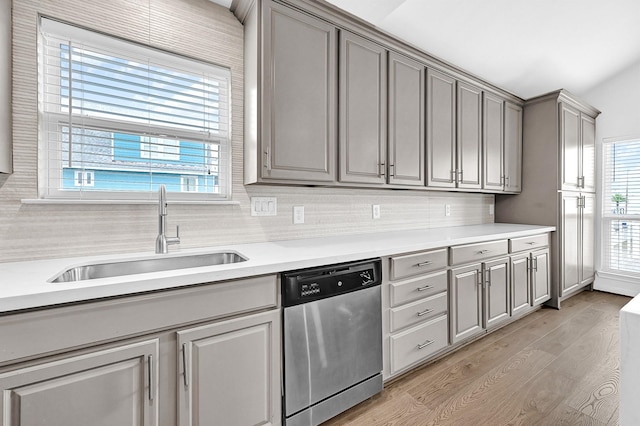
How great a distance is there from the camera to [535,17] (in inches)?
101

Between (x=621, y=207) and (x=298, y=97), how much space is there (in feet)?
14.7

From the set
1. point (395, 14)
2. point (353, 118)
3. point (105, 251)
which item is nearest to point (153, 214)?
point (105, 251)

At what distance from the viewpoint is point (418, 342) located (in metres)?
1.97

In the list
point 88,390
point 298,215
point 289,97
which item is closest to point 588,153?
point 298,215

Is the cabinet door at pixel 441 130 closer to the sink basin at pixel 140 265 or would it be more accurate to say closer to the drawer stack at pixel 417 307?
the drawer stack at pixel 417 307

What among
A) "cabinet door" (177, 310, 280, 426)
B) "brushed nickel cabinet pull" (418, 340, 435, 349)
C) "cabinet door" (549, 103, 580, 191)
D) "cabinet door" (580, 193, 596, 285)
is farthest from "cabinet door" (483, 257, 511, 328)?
"cabinet door" (177, 310, 280, 426)

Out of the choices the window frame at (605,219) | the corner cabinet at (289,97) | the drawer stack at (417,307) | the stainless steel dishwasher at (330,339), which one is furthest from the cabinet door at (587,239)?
the corner cabinet at (289,97)

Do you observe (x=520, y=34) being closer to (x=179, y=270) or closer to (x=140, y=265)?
(x=179, y=270)

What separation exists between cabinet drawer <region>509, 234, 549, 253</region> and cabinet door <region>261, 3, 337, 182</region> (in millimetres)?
1938

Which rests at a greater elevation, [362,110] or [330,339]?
[362,110]

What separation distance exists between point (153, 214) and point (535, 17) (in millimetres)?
3390

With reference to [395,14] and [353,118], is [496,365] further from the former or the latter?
[395,14]

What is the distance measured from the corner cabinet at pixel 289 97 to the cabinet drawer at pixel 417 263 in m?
0.68

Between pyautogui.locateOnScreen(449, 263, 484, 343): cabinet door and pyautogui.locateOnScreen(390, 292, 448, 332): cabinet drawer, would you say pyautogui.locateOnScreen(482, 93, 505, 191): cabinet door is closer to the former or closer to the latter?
pyautogui.locateOnScreen(449, 263, 484, 343): cabinet door
